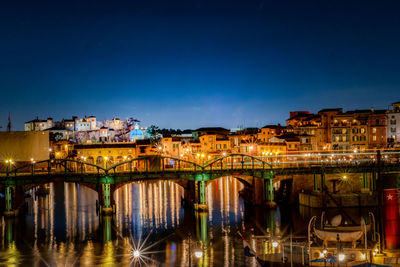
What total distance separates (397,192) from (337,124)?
88.9 meters

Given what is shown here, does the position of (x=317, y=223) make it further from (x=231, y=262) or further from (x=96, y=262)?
(x=96, y=262)

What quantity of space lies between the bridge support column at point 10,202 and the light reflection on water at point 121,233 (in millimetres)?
1185

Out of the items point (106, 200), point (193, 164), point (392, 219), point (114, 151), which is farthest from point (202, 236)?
point (114, 151)

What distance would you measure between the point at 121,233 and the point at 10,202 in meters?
19.8

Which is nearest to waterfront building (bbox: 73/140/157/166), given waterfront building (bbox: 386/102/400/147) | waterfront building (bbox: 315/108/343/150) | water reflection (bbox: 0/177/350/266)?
water reflection (bbox: 0/177/350/266)

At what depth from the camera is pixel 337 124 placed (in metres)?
114

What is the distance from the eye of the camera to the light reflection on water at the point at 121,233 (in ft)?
126

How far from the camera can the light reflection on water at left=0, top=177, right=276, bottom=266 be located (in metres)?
38.3

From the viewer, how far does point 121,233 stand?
160 feet

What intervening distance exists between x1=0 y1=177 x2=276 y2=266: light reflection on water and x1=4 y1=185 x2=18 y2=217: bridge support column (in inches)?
46.7

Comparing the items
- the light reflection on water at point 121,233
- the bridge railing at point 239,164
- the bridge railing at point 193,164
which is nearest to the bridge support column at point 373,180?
the bridge railing at point 193,164

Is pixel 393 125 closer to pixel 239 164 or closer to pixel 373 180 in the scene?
pixel 373 180

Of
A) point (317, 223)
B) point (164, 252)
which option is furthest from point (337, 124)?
point (164, 252)

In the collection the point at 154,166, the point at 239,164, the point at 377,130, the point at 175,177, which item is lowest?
the point at 154,166
